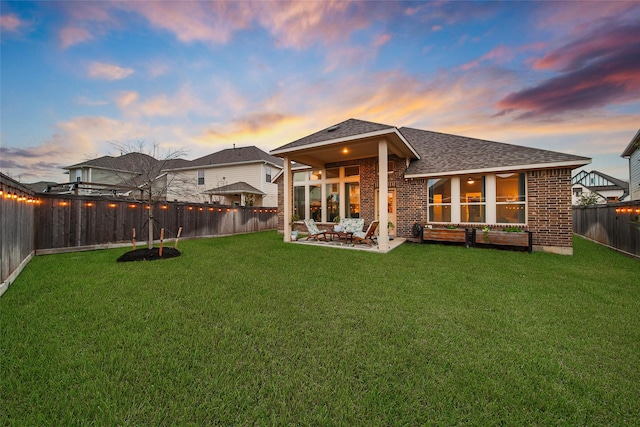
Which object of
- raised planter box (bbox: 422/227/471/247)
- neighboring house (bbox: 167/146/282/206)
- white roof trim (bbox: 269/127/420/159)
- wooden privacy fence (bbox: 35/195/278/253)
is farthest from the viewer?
neighboring house (bbox: 167/146/282/206)

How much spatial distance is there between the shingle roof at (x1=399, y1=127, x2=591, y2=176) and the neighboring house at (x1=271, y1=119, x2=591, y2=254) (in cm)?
3

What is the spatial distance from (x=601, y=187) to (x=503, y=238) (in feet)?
151

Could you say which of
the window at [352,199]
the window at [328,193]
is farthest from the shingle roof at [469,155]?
the window at [328,193]

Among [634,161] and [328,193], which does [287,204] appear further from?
[634,161]

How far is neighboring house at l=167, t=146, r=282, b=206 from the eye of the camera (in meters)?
19.5

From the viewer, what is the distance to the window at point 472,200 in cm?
941

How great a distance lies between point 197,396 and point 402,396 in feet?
5.35

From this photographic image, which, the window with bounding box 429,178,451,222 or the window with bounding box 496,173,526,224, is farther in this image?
the window with bounding box 429,178,451,222

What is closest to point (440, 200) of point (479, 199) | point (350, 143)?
point (479, 199)

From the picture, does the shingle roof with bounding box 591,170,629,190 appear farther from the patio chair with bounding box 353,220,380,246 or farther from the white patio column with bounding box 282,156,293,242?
the white patio column with bounding box 282,156,293,242

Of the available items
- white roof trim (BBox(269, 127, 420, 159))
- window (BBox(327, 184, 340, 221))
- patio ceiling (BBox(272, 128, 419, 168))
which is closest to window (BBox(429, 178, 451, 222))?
patio ceiling (BBox(272, 128, 419, 168))

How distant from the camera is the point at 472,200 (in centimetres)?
960

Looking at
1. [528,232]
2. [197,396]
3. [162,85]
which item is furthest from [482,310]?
[162,85]

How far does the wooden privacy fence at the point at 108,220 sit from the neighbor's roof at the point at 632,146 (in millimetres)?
24714
